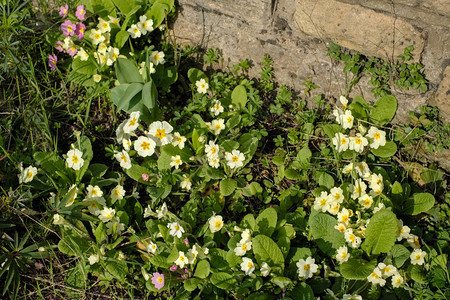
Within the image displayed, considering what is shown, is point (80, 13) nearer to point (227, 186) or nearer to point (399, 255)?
point (227, 186)

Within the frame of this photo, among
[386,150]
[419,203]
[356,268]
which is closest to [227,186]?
[356,268]

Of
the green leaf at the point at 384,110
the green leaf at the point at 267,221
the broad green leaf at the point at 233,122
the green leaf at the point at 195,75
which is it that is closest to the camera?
the green leaf at the point at 267,221

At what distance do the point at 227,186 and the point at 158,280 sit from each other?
663 mm

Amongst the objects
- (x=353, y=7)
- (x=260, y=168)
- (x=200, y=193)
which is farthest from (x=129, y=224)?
(x=353, y=7)

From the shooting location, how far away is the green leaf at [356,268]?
2307mm

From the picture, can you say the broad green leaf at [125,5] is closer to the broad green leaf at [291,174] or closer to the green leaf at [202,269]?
the broad green leaf at [291,174]

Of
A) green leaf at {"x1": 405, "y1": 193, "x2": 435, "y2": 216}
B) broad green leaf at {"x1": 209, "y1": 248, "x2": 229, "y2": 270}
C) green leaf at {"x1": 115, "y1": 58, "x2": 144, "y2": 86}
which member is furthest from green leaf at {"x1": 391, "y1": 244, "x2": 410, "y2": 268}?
green leaf at {"x1": 115, "y1": 58, "x2": 144, "y2": 86}

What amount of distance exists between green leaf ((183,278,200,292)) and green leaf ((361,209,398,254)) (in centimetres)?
90

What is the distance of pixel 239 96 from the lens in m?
3.06

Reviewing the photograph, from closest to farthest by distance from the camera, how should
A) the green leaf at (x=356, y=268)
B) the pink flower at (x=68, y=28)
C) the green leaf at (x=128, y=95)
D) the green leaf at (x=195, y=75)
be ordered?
the green leaf at (x=356, y=268) < the green leaf at (x=128, y=95) < the pink flower at (x=68, y=28) < the green leaf at (x=195, y=75)

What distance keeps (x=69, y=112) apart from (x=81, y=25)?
1.88 ft

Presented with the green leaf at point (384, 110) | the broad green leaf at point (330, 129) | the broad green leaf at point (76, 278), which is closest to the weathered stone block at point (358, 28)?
the green leaf at point (384, 110)

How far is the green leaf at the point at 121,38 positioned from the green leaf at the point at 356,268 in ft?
6.33

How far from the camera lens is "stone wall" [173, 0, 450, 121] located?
2.55 meters
